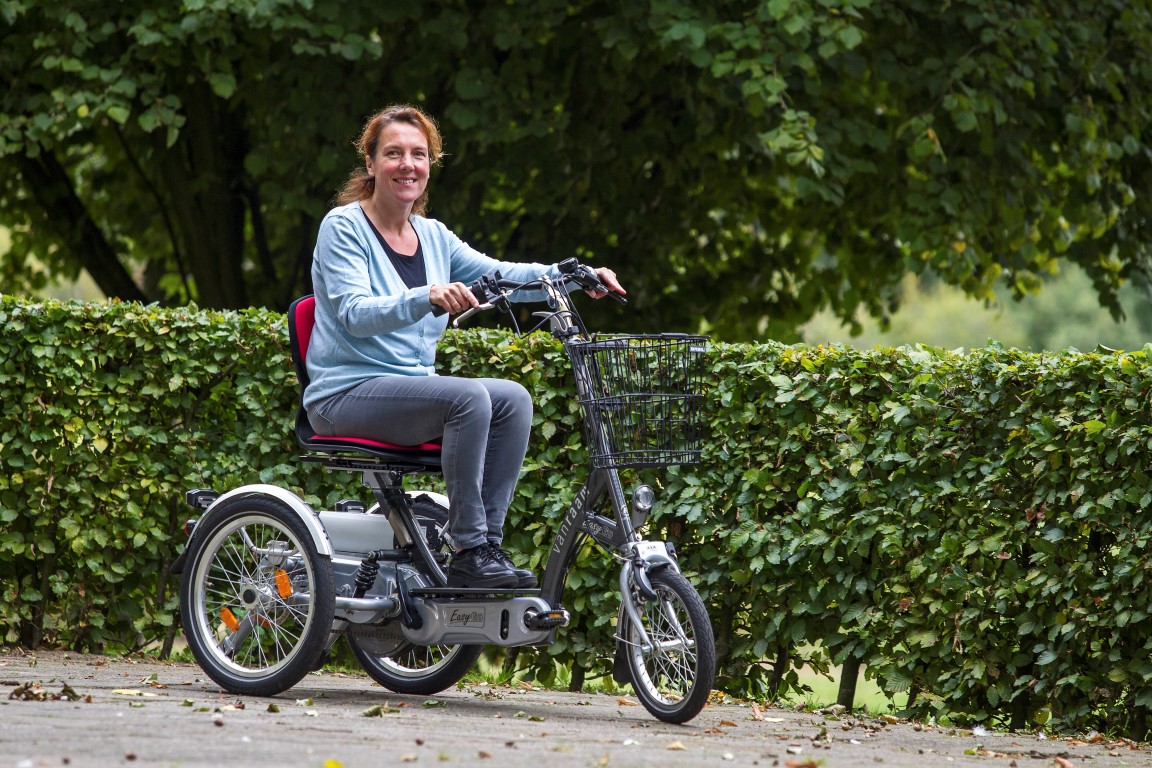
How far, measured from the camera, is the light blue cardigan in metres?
4.38

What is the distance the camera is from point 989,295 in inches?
400

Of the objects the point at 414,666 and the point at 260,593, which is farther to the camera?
the point at 414,666

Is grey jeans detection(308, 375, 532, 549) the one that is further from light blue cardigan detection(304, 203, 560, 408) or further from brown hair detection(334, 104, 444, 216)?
brown hair detection(334, 104, 444, 216)

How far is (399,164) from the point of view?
4.64 m

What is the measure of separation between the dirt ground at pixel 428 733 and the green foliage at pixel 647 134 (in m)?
3.81

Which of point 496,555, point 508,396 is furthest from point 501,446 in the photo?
point 496,555

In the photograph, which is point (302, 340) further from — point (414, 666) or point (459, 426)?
point (414, 666)

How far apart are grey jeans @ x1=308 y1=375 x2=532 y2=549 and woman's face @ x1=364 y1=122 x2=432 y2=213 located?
653 mm

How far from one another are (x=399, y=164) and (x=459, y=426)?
3.12 ft

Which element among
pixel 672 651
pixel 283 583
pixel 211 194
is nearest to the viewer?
pixel 672 651

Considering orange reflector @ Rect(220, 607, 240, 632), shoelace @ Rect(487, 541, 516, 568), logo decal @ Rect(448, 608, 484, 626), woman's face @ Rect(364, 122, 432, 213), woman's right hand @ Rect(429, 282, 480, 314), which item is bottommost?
orange reflector @ Rect(220, 607, 240, 632)

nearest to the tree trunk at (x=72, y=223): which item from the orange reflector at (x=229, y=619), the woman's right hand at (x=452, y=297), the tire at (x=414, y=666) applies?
the tire at (x=414, y=666)

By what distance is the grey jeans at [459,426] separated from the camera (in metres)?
4.30

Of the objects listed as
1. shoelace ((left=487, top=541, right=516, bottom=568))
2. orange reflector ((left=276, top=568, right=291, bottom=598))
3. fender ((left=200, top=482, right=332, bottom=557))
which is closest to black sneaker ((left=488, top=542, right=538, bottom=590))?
shoelace ((left=487, top=541, right=516, bottom=568))
